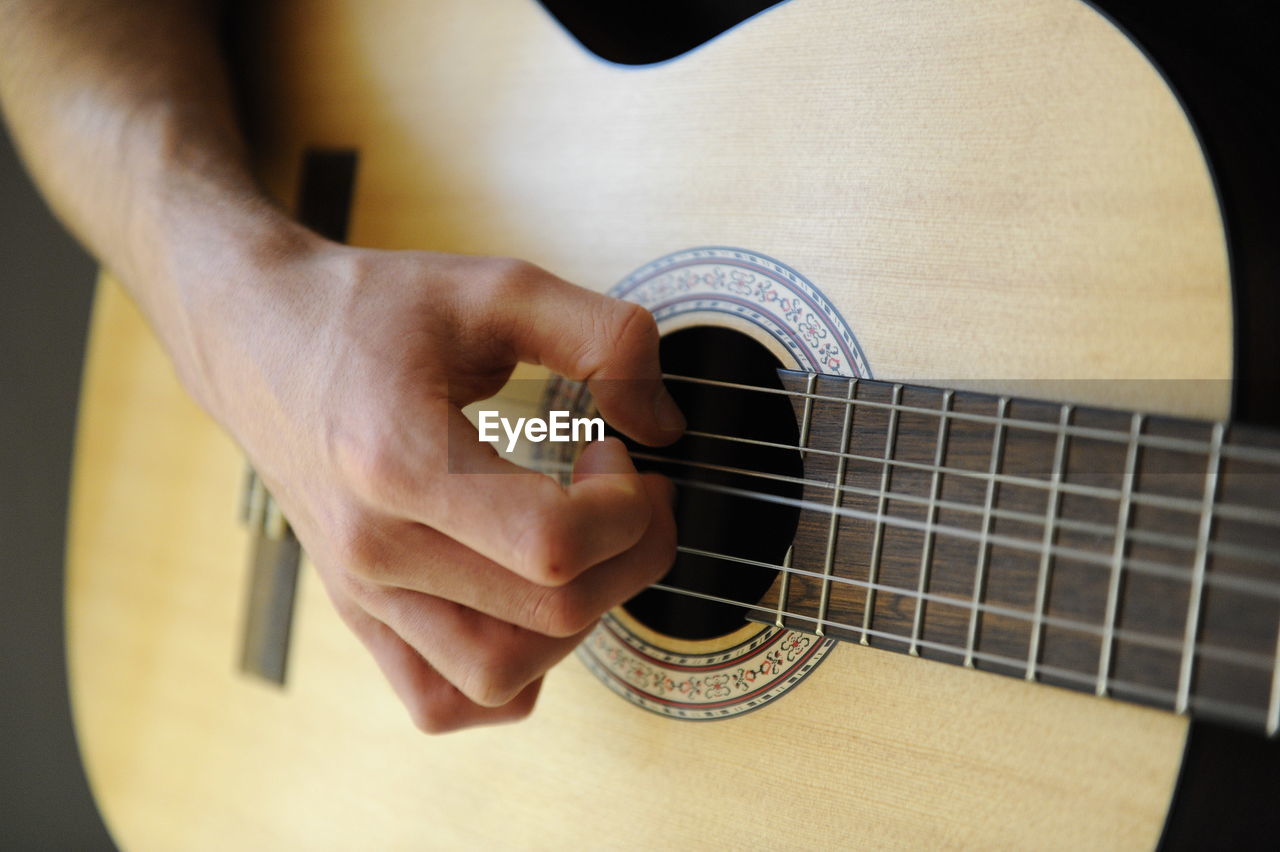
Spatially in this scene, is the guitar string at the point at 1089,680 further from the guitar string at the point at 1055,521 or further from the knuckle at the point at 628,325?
the knuckle at the point at 628,325

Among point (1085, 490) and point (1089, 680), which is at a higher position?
point (1085, 490)

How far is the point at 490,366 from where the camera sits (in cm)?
64

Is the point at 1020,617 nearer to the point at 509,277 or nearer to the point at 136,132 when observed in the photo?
the point at 509,277

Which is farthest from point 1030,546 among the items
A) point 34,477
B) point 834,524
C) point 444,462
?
point 34,477

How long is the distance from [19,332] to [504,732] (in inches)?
54.7

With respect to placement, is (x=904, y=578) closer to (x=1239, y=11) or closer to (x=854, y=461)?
(x=854, y=461)

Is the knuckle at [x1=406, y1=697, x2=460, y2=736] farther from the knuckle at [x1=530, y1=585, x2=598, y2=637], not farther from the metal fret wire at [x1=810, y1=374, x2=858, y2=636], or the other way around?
the metal fret wire at [x1=810, y1=374, x2=858, y2=636]

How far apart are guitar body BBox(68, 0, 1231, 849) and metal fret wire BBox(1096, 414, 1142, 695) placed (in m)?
0.04

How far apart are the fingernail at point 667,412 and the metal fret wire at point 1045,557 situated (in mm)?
273

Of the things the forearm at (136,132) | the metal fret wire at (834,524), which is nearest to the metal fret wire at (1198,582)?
the metal fret wire at (834,524)

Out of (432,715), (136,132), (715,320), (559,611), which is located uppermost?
(136,132)

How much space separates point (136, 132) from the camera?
0.90 m

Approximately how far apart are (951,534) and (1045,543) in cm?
6

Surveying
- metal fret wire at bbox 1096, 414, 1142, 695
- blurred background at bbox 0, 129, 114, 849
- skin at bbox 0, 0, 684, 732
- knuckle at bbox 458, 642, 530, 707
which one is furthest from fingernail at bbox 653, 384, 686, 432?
blurred background at bbox 0, 129, 114, 849
